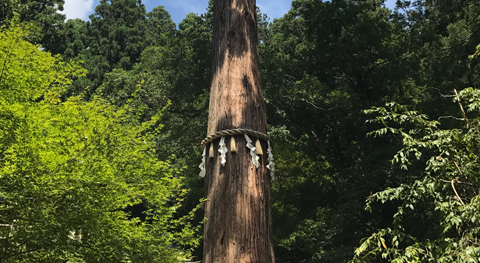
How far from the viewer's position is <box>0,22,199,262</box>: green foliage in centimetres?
350

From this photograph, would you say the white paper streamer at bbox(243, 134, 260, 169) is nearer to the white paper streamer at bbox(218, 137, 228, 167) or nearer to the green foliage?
the white paper streamer at bbox(218, 137, 228, 167)

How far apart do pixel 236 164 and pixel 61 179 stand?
227 centimetres

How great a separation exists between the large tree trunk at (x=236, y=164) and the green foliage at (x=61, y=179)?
1.89 metres

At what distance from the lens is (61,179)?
387cm

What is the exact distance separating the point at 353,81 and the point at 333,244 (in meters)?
4.60

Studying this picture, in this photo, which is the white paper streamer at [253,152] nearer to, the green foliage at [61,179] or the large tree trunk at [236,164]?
the large tree trunk at [236,164]

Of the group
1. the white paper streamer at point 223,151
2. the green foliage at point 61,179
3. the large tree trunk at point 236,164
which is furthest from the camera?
the green foliage at point 61,179

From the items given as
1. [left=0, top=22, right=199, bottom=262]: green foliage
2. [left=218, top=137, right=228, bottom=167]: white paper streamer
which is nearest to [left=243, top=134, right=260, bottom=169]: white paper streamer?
[left=218, top=137, right=228, bottom=167]: white paper streamer

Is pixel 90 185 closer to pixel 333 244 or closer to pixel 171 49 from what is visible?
pixel 333 244

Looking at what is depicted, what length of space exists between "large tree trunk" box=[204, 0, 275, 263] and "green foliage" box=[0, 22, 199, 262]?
1885 mm

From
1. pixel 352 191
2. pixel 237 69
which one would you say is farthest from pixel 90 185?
pixel 352 191

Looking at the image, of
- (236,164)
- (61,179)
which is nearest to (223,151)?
(236,164)

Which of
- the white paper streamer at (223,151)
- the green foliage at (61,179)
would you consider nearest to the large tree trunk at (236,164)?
the white paper streamer at (223,151)

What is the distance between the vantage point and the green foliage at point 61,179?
350 centimetres
